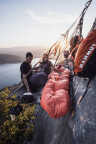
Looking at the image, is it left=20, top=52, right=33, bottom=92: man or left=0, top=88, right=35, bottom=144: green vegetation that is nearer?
left=0, top=88, right=35, bottom=144: green vegetation

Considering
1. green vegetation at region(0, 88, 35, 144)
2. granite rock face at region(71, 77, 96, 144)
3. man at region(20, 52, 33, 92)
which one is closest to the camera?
granite rock face at region(71, 77, 96, 144)

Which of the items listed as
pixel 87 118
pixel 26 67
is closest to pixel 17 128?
pixel 26 67

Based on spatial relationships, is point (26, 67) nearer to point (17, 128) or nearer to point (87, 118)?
point (17, 128)

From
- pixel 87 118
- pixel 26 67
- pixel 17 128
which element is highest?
pixel 26 67

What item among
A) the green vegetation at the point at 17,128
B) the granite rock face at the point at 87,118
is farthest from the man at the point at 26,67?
the granite rock face at the point at 87,118

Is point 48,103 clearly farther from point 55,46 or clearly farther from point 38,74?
point 38,74

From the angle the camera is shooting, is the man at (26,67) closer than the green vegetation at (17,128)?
No

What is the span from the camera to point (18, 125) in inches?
183

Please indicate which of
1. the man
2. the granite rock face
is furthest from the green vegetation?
the granite rock face

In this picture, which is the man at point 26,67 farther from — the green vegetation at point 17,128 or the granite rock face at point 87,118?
the granite rock face at point 87,118

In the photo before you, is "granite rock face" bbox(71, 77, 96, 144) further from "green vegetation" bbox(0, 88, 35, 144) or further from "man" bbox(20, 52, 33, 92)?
"man" bbox(20, 52, 33, 92)

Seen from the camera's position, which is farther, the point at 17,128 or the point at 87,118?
the point at 17,128

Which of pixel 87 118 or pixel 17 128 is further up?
pixel 87 118

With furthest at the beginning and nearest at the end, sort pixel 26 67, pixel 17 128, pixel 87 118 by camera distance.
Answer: pixel 26 67, pixel 17 128, pixel 87 118
